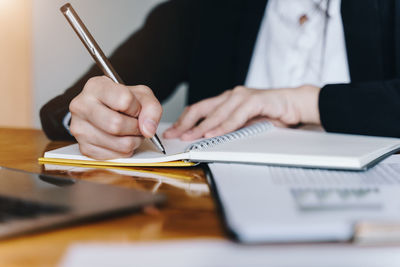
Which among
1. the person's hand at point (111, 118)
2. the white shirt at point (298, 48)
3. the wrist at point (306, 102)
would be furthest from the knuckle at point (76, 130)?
the white shirt at point (298, 48)

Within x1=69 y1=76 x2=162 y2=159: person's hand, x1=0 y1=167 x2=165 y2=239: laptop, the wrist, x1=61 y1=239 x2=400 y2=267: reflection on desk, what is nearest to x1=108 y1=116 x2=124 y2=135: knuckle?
x1=69 y1=76 x2=162 y2=159: person's hand

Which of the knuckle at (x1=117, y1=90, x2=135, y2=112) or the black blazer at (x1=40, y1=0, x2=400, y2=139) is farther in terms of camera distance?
the black blazer at (x1=40, y1=0, x2=400, y2=139)

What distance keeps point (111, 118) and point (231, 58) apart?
88 centimetres

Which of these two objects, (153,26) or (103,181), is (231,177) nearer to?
(103,181)

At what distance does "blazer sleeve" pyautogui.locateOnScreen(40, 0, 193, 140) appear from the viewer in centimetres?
133

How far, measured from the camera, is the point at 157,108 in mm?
543

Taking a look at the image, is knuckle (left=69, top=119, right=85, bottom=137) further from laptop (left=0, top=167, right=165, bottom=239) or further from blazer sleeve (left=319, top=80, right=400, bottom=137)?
blazer sleeve (left=319, top=80, right=400, bottom=137)

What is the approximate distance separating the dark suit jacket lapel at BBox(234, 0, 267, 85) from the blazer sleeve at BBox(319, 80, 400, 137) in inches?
18.2

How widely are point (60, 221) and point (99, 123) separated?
0.27m

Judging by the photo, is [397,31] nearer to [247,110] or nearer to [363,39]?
[363,39]

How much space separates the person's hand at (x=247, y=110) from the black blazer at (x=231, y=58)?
4 cm

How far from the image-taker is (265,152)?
0.51 m

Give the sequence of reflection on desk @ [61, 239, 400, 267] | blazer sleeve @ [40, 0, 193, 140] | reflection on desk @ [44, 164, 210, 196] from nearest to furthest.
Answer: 1. reflection on desk @ [61, 239, 400, 267]
2. reflection on desk @ [44, 164, 210, 196]
3. blazer sleeve @ [40, 0, 193, 140]

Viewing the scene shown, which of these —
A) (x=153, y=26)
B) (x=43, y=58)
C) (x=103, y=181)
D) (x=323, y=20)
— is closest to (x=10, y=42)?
(x=43, y=58)
